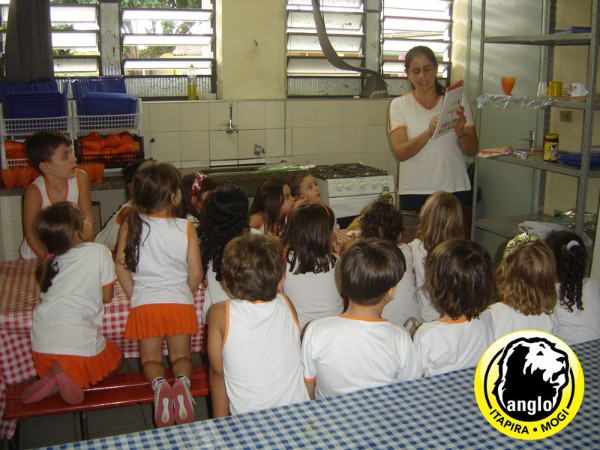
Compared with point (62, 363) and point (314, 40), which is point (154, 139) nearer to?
point (314, 40)

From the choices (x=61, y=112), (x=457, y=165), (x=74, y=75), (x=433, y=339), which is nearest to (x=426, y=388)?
(x=433, y=339)

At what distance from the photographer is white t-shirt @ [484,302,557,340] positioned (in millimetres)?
2258

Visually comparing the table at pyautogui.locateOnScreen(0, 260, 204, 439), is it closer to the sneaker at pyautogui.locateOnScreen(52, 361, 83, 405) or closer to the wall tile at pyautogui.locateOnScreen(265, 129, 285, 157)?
the sneaker at pyautogui.locateOnScreen(52, 361, 83, 405)

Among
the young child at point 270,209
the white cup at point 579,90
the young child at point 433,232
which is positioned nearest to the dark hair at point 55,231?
the young child at point 270,209

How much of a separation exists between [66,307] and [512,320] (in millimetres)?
1589

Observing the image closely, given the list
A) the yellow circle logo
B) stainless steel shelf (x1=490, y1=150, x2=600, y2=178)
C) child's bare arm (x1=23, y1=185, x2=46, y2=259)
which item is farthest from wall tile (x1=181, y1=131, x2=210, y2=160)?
the yellow circle logo

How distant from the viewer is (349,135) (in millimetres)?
5828

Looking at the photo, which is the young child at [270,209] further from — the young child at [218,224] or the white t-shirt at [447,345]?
the white t-shirt at [447,345]

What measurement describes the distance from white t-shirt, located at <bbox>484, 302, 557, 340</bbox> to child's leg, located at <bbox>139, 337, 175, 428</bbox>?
1180 mm

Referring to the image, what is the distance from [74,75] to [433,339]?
411cm

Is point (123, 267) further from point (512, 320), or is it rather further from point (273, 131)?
point (273, 131)

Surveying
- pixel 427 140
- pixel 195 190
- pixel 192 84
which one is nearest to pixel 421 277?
pixel 427 140

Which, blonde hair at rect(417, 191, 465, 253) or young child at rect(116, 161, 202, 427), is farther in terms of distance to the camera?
blonde hair at rect(417, 191, 465, 253)

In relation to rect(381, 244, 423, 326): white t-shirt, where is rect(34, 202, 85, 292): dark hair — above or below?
above
